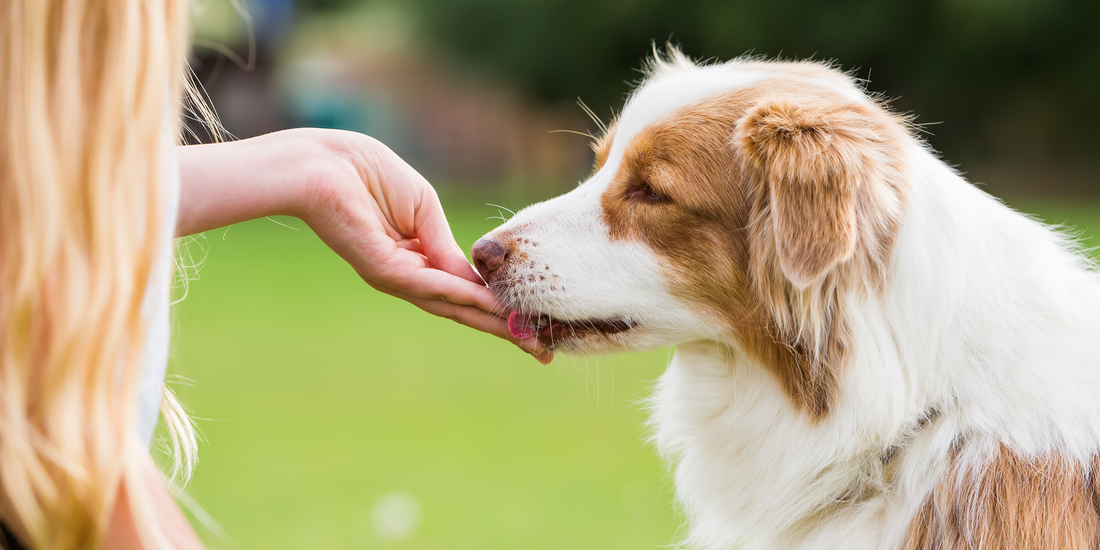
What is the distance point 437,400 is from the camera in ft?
23.2

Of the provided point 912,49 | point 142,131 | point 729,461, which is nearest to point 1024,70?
point 912,49

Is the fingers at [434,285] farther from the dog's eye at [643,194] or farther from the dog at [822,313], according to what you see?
the dog's eye at [643,194]

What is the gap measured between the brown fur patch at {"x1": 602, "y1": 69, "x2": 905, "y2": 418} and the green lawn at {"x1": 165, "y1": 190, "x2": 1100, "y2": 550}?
0.52 m

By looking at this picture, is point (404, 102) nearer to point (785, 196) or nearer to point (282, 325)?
point (282, 325)

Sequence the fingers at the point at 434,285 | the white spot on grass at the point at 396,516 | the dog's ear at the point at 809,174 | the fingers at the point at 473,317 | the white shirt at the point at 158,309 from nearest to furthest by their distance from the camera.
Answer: the white shirt at the point at 158,309
the dog's ear at the point at 809,174
the fingers at the point at 434,285
the fingers at the point at 473,317
the white spot on grass at the point at 396,516

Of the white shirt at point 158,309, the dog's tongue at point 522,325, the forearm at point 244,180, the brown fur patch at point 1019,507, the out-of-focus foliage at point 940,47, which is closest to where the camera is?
the white shirt at point 158,309

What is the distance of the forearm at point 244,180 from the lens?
6.19ft

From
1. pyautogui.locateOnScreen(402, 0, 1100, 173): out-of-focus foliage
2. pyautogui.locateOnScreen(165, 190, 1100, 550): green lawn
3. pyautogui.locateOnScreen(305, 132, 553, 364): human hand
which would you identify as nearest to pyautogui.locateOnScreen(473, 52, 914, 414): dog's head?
pyautogui.locateOnScreen(305, 132, 553, 364): human hand

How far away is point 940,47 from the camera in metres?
20.0

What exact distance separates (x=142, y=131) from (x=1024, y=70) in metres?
22.3

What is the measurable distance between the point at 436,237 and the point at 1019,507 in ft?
5.00

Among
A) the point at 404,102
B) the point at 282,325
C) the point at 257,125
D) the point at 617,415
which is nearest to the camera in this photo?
the point at 617,415

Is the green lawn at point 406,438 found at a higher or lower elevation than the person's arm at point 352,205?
lower

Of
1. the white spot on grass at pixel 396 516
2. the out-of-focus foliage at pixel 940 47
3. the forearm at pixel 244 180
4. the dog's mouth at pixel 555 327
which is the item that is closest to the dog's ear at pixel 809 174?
the dog's mouth at pixel 555 327
